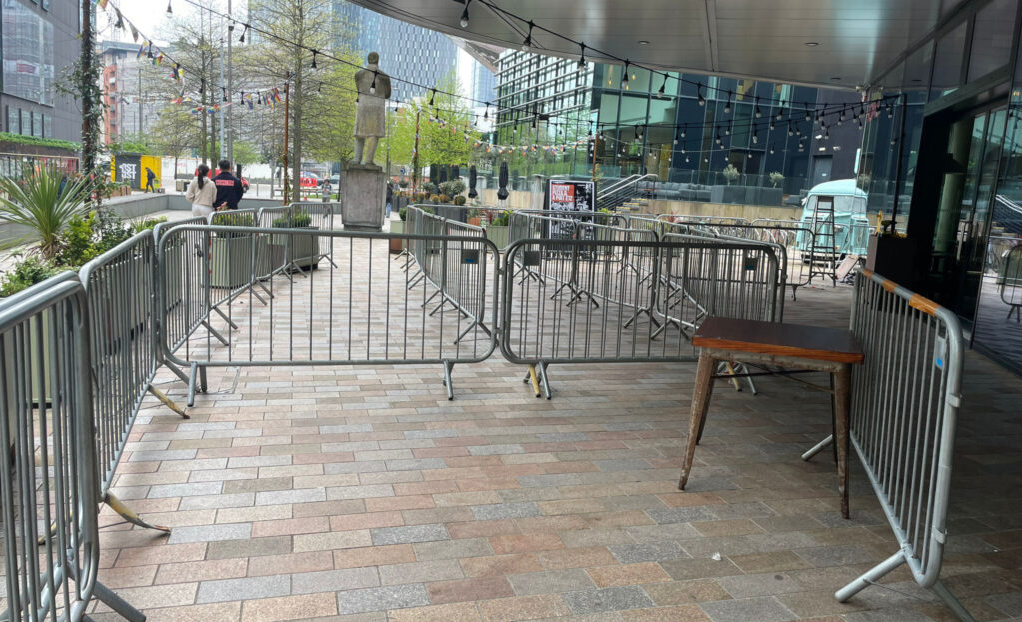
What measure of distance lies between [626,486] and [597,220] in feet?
52.0

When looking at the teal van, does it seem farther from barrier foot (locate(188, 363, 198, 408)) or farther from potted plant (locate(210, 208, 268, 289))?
barrier foot (locate(188, 363, 198, 408))

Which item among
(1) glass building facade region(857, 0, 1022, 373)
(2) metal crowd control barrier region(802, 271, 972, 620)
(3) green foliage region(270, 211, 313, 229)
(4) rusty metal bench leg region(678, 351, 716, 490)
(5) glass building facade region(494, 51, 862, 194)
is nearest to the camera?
(2) metal crowd control barrier region(802, 271, 972, 620)

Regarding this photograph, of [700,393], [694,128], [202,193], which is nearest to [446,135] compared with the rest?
[694,128]

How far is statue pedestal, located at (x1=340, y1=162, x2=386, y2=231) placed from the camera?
1641 cm

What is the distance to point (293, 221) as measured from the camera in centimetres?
1423

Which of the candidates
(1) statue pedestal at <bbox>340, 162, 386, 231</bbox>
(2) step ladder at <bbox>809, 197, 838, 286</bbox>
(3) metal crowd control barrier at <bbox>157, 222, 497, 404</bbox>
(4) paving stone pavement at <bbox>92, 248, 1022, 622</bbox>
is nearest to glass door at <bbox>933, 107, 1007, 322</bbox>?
(4) paving stone pavement at <bbox>92, 248, 1022, 622</bbox>

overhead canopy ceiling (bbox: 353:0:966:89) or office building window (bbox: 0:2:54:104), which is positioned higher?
office building window (bbox: 0:2:54:104)

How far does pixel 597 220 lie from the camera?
1983cm

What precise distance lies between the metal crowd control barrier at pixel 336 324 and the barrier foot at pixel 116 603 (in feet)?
8.95

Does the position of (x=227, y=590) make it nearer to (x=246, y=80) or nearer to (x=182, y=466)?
(x=182, y=466)

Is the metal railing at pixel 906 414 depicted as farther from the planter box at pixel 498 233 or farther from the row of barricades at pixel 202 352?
the planter box at pixel 498 233

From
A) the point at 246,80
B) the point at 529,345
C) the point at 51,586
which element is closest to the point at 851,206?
the point at 529,345

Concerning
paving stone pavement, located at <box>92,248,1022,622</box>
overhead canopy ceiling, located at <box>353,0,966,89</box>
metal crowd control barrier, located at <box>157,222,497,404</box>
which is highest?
overhead canopy ceiling, located at <box>353,0,966,89</box>

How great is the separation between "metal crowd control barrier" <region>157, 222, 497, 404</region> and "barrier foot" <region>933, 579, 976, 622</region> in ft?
12.5
